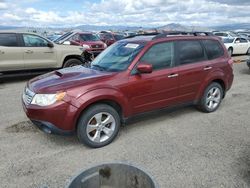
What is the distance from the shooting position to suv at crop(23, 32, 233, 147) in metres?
4.17

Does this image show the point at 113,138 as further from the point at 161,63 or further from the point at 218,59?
the point at 218,59

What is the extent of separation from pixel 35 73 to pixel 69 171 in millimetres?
6875

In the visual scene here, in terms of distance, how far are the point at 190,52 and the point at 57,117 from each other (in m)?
2.97

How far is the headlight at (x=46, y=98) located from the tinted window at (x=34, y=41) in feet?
20.0

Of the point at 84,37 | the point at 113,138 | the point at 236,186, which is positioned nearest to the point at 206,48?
the point at 113,138

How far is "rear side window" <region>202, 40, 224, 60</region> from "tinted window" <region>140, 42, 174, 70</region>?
1046 mm

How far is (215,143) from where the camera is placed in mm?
4594

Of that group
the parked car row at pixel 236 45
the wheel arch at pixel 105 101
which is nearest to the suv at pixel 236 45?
the parked car row at pixel 236 45

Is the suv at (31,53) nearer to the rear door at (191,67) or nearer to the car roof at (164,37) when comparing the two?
the car roof at (164,37)

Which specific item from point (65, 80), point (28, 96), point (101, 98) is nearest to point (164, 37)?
point (101, 98)

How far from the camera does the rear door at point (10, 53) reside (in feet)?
30.3

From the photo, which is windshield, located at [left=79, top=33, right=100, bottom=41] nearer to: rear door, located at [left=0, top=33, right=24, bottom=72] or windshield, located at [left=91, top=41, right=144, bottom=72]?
rear door, located at [left=0, top=33, right=24, bottom=72]

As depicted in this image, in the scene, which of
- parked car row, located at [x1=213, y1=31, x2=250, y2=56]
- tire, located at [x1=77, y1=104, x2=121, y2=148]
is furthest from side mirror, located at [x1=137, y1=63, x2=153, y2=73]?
parked car row, located at [x1=213, y1=31, x2=250, y2=56]

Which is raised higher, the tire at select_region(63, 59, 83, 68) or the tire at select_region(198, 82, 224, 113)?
the tire at select_region(198, 82, 224, 113)
